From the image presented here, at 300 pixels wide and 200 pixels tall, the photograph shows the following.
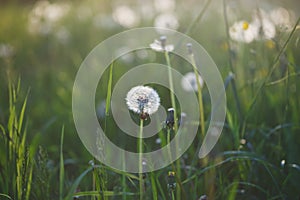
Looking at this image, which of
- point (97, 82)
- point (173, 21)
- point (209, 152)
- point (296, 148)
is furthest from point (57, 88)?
point (296, 148)

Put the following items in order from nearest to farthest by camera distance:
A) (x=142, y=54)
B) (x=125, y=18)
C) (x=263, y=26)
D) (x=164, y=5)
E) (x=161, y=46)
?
(x=161, y=46) < (x=263, y=26) < (x=142, y=54) < (x=125, y=18) < (x=164, y=5)

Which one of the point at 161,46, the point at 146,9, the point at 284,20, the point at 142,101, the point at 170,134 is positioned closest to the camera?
the point at 142,101

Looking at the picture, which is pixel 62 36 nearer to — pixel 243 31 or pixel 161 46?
pixel 243 31

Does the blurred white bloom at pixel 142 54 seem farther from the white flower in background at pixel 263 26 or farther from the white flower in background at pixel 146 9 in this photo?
the white flower in background at pixel 146 9

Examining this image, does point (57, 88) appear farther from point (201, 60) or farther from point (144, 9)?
point (144, 9)

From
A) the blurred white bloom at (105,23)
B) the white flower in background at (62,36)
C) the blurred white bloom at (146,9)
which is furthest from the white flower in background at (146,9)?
the white flower in background at (62,36)

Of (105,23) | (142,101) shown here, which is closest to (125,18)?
(105,23)
